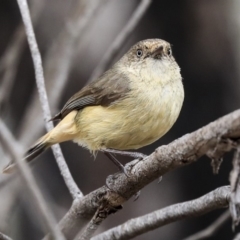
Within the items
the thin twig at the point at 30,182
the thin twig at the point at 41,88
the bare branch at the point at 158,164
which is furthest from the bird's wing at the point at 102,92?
the thin twig at the point at 30,182

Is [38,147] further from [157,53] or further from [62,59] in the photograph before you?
[157,53]

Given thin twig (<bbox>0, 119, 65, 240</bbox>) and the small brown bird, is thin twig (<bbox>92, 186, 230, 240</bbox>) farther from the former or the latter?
thin twig (<bbox>0, 119, 65, 240</bbox>)

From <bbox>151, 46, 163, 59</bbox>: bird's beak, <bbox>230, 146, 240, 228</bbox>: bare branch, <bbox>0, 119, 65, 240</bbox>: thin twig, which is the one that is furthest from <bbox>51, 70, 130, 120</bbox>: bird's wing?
<bbox>0, 119, 65, 240</bbox>: thin twig

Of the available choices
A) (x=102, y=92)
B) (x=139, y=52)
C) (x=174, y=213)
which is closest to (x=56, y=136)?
(x=102, y=92)

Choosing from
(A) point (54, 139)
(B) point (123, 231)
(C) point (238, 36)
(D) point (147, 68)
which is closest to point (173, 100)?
(D) point (147, 68)

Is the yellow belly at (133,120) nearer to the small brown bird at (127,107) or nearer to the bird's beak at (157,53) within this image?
the small brown bird at (127,107)

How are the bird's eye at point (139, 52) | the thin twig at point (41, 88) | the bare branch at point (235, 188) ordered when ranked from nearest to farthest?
the bare branch at point (235, 188) < the thin twig at point (41, 88) < the bird's eye at point (139, 52)

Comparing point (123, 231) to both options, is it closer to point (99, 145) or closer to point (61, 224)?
point (61, 224)
